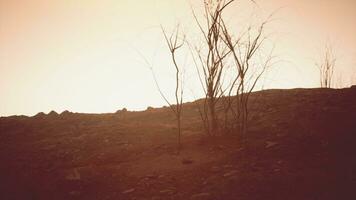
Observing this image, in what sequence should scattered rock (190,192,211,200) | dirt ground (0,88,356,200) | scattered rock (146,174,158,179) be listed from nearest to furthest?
scattered rock (190,192,211,200) → dirt ground (0,88,356,200) → scattered rock (146,174,158,179)

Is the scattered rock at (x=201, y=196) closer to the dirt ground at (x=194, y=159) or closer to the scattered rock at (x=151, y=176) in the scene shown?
the dirt ground at (x=194, y=159)

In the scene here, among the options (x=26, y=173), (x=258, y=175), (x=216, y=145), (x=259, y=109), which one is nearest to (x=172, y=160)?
(x=216, y=145)

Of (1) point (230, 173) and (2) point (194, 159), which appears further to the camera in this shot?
(2) point (194, 159)

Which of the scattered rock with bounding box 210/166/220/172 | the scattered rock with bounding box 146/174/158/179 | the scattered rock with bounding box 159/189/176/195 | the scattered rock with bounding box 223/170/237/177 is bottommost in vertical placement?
the scattered rock with bounding box 159/189/176/195

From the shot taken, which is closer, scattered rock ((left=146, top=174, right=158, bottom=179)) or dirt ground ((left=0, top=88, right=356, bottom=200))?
dirt ground ((left=0, top=88, right=356, bottom=200))

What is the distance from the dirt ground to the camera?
21.1ft

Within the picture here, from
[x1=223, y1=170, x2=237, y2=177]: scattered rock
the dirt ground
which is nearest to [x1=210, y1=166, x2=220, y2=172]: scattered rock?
the dirt ground

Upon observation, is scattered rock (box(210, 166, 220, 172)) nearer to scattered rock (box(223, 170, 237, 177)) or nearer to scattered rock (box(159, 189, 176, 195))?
scattered rock (box(223, 170, 237, 177))

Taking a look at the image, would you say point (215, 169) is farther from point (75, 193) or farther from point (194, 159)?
point (75, 193)

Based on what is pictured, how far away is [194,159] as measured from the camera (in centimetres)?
792

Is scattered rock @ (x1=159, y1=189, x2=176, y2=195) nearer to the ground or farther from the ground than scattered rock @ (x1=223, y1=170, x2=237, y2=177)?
nearer to the ground

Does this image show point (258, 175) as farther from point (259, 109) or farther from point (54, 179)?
point (259, 109)

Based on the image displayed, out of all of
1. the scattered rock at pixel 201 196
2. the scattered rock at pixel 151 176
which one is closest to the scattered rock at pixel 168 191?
the scattered rock at pixel 201 196

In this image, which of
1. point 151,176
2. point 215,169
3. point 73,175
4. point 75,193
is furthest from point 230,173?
point 73,175
